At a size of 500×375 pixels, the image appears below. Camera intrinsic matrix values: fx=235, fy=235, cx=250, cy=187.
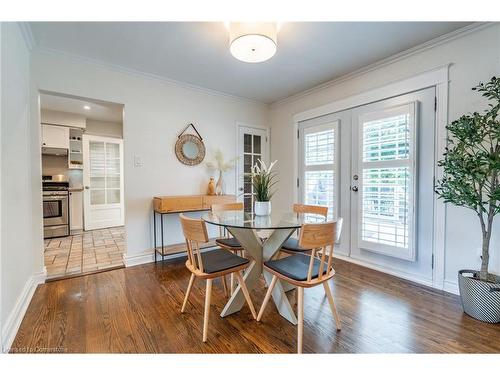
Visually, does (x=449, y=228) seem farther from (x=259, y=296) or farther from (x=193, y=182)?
(x=193, y=182)

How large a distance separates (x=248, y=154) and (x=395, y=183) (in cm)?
235

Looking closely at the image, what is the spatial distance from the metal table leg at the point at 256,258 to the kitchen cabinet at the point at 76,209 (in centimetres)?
466

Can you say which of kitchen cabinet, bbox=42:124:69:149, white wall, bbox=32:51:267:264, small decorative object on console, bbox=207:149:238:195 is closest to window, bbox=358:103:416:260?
small decorative object on console, bbox=207:149:238:195

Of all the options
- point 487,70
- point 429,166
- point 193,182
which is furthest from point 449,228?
point 193,182

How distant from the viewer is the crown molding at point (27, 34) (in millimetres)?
2037

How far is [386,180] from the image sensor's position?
8.91 ft

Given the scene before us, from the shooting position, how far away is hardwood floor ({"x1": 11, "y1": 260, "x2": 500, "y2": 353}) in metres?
1.52

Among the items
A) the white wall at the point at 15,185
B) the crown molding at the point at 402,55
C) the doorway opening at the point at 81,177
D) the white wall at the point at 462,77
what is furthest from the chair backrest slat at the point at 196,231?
the crown molding at the point at 402,55

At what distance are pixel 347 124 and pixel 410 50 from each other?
3.18 ft

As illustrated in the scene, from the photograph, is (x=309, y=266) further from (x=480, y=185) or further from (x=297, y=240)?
(x=480, y=185)

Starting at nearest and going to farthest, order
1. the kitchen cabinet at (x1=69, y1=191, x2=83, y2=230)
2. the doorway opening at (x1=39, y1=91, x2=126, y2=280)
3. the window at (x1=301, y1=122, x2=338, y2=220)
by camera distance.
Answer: the window at (x1=301, y1=122, x2=338, y2=220) → the doorway opening at (x1=39, y1=91, x2=126, y2=280) → the kitchen cabinet at (x1=69, y1=191, x2=83, y2=230)

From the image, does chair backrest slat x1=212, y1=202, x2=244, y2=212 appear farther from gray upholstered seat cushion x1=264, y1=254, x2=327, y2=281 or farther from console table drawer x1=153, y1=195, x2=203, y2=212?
gray upholstered seat cushion x1=264, y1=254, x2=327, y2=281

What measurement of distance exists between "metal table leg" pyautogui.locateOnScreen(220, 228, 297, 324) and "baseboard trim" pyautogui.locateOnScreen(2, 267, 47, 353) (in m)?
1.40

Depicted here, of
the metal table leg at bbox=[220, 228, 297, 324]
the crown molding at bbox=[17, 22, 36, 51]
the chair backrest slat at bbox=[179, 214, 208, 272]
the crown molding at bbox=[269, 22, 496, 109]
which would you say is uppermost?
the crown molding at bbox=[269, 22, 496, 109]
